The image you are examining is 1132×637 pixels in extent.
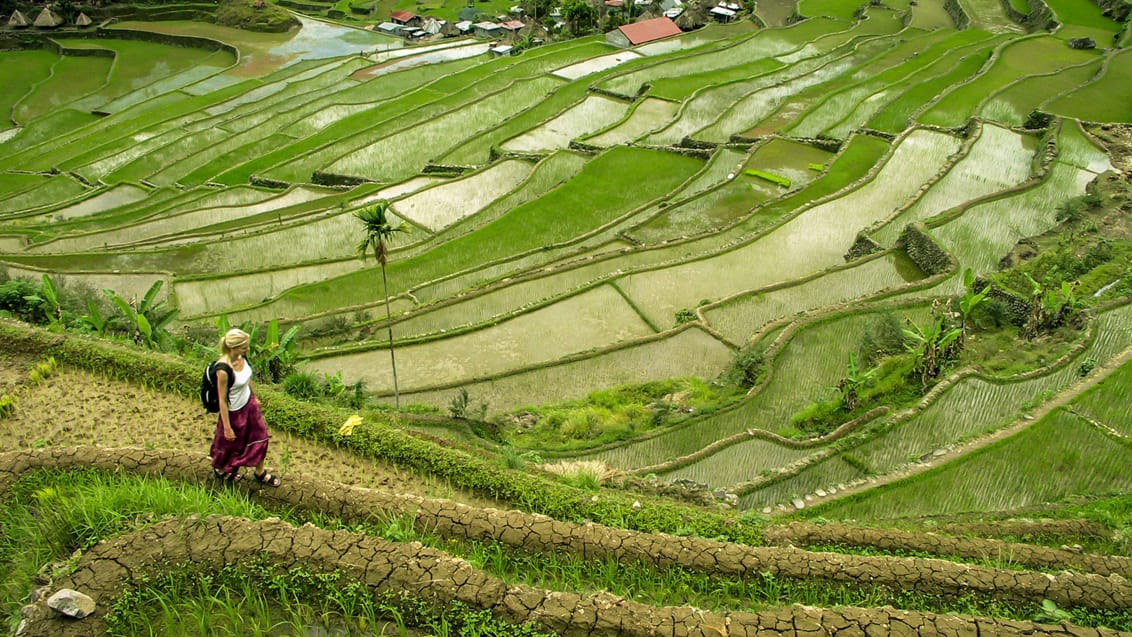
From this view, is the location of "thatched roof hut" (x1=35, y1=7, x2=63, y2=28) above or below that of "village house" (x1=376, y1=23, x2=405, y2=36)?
above

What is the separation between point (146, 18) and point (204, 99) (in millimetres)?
24091

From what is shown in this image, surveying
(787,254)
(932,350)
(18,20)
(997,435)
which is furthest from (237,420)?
(18,20)

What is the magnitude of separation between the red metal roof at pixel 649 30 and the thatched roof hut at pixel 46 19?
45022 mm

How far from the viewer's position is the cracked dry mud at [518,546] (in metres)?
5.90

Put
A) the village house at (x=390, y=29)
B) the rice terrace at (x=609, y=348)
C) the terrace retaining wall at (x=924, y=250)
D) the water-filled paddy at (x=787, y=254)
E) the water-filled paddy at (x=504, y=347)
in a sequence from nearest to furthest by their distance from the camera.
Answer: the rice terrace at (x=609, y=348) → the water-filled paddy at (x=504, y=347) → the terrace retaining wall at (x=924, y=250) → the water-filled paddy at (x=787, y=254) → the village house at (x=390, y=29)

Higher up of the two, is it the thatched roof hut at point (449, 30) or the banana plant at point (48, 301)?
the thatched roof hut at point (449, 30)

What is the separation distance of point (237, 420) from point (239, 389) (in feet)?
1.18

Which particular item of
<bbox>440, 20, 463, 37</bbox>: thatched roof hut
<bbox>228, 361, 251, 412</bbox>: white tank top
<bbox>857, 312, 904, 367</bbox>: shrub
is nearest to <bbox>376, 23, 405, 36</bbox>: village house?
<bbox>440, 20, 463, 37</bbox>: thatched roof hut

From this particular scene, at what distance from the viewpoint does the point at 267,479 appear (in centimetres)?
723

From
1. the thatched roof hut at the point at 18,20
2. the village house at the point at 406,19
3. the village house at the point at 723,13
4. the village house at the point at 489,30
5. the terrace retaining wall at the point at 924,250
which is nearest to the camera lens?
the terrace retaining wall at the point at 924,250

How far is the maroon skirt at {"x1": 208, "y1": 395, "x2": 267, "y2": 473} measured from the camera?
22.0 ft

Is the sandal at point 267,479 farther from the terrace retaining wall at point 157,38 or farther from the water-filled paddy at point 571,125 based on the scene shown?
the terrace retaining wall at point 157,38

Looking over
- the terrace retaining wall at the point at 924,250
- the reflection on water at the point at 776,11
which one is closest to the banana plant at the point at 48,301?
the terrace retaining wall at the point at 924,250

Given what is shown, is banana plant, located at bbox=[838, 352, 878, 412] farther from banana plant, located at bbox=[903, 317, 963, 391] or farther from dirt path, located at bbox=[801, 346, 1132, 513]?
dirt path, located at bbox=[801, 346, 1132, 513]
